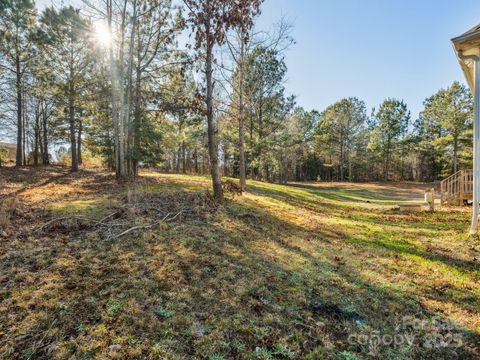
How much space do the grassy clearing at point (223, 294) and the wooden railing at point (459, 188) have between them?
6.31 metres

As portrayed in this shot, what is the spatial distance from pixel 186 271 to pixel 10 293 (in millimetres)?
1954

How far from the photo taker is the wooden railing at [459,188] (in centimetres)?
1062

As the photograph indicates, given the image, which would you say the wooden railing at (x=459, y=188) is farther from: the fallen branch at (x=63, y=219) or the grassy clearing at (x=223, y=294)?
the fallen branch at (x=63, y=219)

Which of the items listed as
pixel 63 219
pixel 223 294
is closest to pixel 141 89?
pixel 63 219

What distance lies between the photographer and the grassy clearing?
7.88 feet

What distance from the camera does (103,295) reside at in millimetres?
2973

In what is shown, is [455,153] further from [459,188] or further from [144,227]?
[144,227]

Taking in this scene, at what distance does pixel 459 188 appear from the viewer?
10859 millimetres

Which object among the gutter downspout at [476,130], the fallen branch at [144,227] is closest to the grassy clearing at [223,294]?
the fallen branch at [144,227]

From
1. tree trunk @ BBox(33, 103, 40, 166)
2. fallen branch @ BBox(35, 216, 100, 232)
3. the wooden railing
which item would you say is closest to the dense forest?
tree trunk @ BBox(33, 103, 40, 166)

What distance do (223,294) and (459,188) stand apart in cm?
1204

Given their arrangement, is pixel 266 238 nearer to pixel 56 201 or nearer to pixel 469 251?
pixel 469 251

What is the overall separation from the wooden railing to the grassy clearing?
249 inches

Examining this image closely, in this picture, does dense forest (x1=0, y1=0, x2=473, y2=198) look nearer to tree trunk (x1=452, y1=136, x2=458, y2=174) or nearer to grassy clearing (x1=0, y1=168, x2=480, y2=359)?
tree trunk (x1=452, y1=136, x2=458, y2=174)
